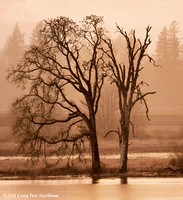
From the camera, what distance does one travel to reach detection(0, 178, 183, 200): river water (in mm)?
20688

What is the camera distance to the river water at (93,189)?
2069 centimetres

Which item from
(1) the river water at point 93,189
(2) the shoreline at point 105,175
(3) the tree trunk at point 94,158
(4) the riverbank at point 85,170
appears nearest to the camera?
(1) the river water at point 93,189

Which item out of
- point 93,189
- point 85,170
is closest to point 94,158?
point 85,170

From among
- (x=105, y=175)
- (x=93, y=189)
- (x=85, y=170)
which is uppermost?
(x=85, y=170)

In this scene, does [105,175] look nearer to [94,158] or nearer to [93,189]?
[94,158]

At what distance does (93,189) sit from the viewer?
23422 mm

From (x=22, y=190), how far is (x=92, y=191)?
337 cm

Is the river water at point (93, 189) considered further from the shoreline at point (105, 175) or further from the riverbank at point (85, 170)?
the riverbank at point (85, 170)

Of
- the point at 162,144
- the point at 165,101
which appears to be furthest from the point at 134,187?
the point at 165,101

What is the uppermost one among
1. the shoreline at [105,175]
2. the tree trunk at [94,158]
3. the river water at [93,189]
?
the tree trunk at [94,158]

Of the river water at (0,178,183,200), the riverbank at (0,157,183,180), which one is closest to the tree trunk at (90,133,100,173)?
the riverbank at (0,157,183,180)

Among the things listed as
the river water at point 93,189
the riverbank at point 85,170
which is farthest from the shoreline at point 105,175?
the river water at point 93,189

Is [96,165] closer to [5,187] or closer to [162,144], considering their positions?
[5,187]

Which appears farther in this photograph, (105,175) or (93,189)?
(105,175)
